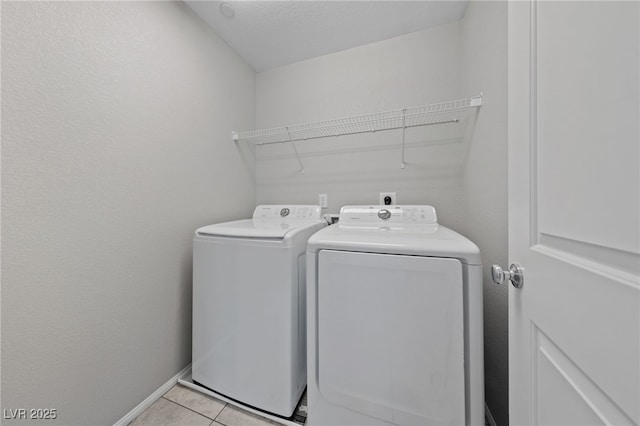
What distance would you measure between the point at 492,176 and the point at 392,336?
2.99 ft

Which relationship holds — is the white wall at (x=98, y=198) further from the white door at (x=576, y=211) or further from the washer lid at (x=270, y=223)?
the white door at (x=576, y=211)

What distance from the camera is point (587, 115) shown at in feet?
1.21

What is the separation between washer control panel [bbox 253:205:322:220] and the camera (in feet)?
5.74

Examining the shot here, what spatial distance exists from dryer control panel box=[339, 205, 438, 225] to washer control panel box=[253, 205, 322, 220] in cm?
28

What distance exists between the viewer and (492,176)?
3.53ft

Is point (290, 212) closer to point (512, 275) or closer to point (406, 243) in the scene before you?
point (406, 243)

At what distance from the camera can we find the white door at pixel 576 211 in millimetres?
306

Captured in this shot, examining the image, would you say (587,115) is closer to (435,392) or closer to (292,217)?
(435,392)

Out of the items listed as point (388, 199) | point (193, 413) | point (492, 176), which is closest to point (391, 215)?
point (388, 199)

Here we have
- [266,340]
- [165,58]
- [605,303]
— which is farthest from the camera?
[165,58]

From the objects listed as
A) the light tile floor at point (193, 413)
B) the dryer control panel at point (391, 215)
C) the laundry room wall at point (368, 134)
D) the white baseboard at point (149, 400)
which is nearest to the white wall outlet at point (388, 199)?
the laundry room wall at point (368, 134)

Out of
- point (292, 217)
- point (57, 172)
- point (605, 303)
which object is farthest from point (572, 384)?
point (57, 172)

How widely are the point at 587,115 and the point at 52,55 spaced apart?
172 centimetres

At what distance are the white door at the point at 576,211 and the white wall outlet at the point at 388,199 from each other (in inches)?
45.1
